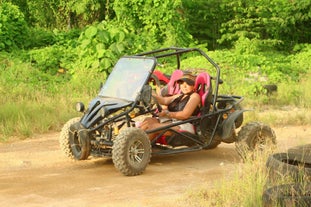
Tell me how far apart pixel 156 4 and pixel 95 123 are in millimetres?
11342

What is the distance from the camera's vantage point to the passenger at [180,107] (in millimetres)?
9453

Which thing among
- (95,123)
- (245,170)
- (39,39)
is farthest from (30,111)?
(39,39)

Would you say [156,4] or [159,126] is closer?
[159,126]

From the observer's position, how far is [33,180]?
8609 millimetres

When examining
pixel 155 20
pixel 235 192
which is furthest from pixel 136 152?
pixel 155 20

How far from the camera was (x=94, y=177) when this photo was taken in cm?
876

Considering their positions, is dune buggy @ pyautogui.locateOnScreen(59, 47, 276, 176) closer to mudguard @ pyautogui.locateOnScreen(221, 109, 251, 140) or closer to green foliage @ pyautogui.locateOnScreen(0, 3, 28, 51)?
mudguard @ pyautogui.locateOnScreen(221, 109, 251, 140)

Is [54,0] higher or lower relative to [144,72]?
higher

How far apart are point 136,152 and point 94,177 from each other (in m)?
0.61

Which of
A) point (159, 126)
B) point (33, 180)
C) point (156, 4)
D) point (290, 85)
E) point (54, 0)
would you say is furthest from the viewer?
point (54, 0)

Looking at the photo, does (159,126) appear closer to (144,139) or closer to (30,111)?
(144,139)

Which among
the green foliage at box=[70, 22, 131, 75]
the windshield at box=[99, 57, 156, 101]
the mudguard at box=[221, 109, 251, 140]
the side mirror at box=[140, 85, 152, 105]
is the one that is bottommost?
the mudguard at box=[221, 109, 251, 140]

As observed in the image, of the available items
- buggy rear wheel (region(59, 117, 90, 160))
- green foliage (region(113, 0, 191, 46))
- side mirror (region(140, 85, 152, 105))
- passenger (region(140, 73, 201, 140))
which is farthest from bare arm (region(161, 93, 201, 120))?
green foliage (region(113, 0, 191, 46))

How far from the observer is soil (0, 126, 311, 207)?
7.64 metres
